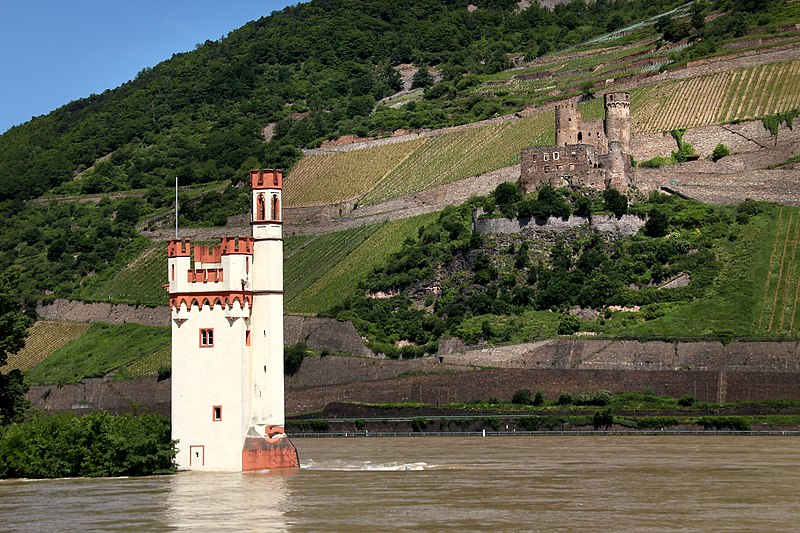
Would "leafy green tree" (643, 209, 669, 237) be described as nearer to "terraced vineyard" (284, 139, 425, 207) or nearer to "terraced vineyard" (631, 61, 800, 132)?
"terraced vineyard" (631, 61, 800, 132)

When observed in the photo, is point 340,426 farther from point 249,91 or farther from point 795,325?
point 249,91

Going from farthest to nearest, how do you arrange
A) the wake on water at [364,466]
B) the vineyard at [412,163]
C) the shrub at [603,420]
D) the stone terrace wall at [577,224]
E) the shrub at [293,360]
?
the vineyard at [412,163] → the stone terrace wall at [577,224] → the shrub at [293,360] → the shrub at [603,420] → the wake on water at [364,466]

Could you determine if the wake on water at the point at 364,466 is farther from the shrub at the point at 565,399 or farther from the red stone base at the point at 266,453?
the shrub at the point at 565,399

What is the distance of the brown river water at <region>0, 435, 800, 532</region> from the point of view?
35.8m

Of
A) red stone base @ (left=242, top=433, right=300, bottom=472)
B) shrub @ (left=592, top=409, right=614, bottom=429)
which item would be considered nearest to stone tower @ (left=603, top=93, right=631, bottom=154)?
shrub @ (left=592, top=409, right=614, bottom=429)

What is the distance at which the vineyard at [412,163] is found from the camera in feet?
367

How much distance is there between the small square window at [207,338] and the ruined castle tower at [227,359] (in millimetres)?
27

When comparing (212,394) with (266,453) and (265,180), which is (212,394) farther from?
(265,180)

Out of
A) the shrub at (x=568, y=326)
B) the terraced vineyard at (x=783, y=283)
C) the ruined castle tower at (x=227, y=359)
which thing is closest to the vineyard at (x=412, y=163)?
the terraced vineyard at (x=783, y=283)

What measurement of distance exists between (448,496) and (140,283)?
78.5m

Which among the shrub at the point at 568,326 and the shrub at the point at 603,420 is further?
the shrub at the point at 568,326

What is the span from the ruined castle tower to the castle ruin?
156 ft

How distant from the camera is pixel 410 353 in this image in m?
82.3

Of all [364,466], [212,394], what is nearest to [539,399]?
[364,466]
